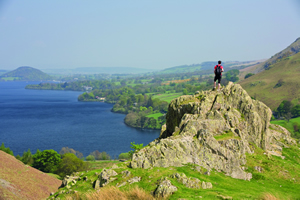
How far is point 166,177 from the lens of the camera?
66.8 ft

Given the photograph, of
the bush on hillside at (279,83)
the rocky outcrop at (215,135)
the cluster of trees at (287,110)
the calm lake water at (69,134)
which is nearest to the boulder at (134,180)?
the rocky outcrop at (215,135)

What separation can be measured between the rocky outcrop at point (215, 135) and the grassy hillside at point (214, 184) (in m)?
1.24

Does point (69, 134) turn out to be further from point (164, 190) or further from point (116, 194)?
point (164, 190)

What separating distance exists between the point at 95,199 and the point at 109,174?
3140 millimetres

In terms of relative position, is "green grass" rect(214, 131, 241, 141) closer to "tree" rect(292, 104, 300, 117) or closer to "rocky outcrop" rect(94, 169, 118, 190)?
"rocky outcrop" rect(94, 169, 118, 190)

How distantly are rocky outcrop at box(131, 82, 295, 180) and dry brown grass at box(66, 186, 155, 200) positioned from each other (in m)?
4.05

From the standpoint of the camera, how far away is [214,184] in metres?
21.9

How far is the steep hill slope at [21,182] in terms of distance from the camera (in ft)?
154

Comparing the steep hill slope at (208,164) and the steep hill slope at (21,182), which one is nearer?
the steep hill slope at (208,164)

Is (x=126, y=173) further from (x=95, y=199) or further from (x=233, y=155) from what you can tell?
(x=233, y=155)

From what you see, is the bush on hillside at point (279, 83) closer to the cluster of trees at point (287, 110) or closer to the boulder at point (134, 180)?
the cluster of trees at point (287, 110)

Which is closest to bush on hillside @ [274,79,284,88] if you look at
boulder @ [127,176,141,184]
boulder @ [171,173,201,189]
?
boulder @ [171,173,201,189]

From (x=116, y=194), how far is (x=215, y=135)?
50.3ft

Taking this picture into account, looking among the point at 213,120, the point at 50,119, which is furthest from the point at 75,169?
the point at 50,119
